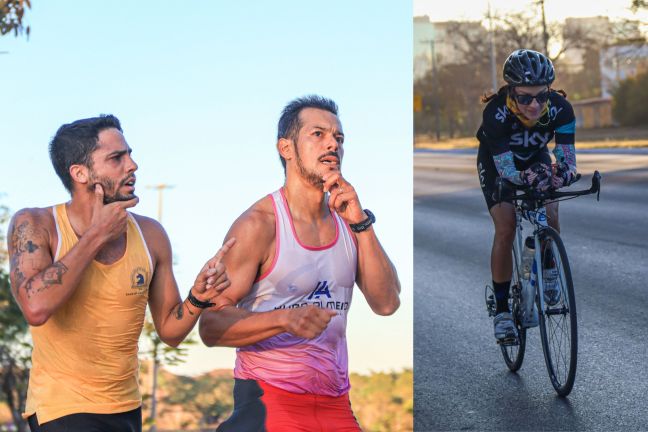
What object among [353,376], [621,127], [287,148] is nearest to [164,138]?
[353,376]

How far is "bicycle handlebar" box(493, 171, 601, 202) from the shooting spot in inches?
147

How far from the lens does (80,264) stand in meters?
2.32

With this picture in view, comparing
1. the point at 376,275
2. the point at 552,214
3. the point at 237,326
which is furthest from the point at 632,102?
the point at 237,326

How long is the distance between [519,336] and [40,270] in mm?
2335

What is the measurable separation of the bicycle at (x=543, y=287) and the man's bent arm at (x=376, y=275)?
1266 millimetres

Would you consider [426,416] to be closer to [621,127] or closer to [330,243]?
[621,127]

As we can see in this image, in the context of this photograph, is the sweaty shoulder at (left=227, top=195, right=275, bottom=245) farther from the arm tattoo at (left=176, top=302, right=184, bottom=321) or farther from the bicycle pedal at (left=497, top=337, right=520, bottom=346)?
the bicycle pedal at (left=497, top=337, right=520, bottom=346)

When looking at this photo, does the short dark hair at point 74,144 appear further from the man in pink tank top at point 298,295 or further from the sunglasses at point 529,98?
the sunglasses at point 529,98

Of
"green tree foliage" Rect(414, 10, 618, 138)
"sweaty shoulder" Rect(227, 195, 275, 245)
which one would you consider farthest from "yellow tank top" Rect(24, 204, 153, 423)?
"green tree foliage" Rect(414, 10, 618, 138)

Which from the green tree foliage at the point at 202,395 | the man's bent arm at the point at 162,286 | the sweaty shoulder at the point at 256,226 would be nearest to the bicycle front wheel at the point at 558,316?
the sweaty shoulder at the point at 256,226

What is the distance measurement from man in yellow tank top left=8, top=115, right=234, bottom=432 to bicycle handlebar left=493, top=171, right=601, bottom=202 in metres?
1.54

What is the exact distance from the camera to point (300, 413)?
2.51m

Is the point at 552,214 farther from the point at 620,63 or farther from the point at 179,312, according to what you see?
the point at 179,312

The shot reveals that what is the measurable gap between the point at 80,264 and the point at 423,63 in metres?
3.00
